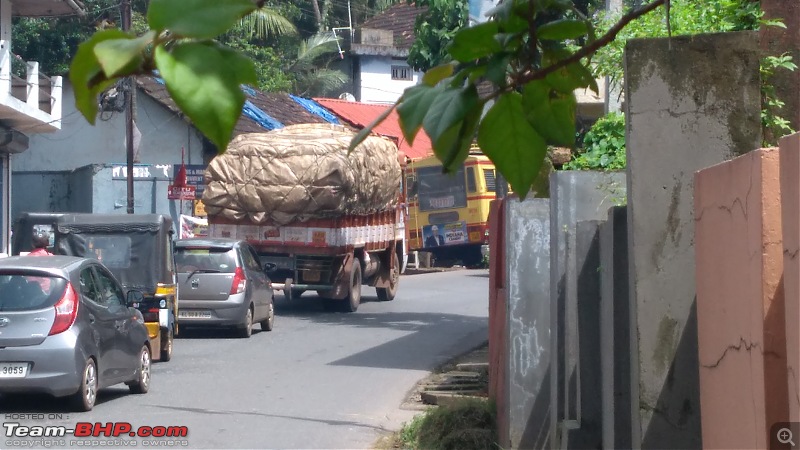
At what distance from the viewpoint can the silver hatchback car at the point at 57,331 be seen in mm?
8336

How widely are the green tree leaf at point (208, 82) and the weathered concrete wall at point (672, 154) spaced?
3345 mm

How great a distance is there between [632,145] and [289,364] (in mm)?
8320

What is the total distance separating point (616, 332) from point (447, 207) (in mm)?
23107

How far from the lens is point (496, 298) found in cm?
779

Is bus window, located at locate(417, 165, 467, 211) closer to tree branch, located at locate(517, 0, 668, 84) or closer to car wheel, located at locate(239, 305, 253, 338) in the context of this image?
car wheel, located at locate(239, 305, 253, 338)

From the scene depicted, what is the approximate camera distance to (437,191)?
92.5ft

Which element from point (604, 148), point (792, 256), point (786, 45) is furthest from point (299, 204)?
point (792, 256)

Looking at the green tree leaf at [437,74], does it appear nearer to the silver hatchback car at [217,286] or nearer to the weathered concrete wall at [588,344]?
the weathered concrete wall at [588,344]

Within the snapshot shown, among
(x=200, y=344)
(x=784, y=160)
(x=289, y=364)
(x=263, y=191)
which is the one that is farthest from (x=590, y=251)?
(x=263, y=191)

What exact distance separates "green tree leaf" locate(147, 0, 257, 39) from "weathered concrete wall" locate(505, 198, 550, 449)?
18.4ft

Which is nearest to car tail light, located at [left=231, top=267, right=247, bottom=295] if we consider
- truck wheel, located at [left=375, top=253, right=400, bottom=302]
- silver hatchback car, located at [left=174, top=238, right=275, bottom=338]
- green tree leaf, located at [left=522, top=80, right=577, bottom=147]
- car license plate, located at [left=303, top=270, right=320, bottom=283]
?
silver hatchback car, located at [left=174, top=238, right=275, bottom=338]

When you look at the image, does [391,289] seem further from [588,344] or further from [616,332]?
[616,332]

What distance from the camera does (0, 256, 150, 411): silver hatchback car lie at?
834 centimetres

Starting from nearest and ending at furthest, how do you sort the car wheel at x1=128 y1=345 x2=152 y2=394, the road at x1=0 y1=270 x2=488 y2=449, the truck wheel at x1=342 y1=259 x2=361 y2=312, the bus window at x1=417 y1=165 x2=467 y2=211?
the road at x1=0 y1=270 x2=488 y2=449
the car wheel at x1=128 y1=345 x2=152 y2=394
the truck wheel at x1=342 y1=259 x2=361 y2=312
the bus window at x1=417 y1=165 x2=467 y2=211
